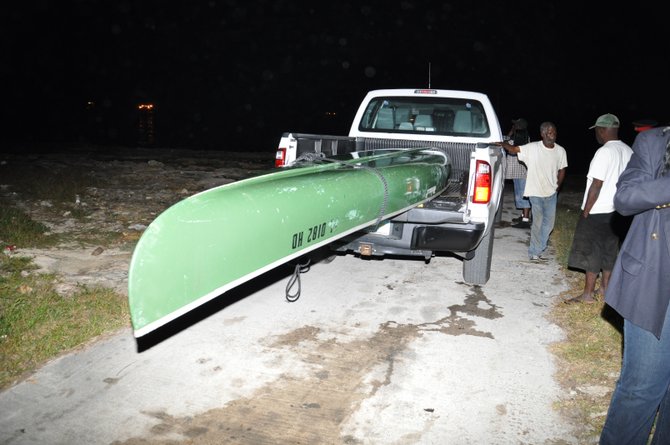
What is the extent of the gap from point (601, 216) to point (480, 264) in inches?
50.9

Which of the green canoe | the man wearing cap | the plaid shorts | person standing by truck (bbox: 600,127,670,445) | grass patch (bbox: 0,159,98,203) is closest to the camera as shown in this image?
person standing by truck (bbox: 600,127,670,445)

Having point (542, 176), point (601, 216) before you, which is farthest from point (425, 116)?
point (601, 216)

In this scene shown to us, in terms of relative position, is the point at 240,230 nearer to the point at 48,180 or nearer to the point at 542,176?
the point at 542,176

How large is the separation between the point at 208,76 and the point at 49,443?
209 feet

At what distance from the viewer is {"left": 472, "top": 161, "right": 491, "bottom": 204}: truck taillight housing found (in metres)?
4.98

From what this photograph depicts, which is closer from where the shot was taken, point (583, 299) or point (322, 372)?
point (322, 372)

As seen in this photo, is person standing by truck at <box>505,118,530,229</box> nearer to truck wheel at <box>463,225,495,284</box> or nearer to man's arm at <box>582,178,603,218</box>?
truck wheel at <box>463,225,495,284</box>

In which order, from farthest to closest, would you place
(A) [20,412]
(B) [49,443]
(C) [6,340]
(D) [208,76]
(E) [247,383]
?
(D) [208,76], (C) [6,340], (E) [247,383], (A) [20,412], (B) [49,443]

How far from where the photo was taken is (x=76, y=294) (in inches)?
210

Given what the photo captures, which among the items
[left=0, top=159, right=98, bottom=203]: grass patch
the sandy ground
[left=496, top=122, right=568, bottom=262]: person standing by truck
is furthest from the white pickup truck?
[left=0, top=159, right=98, bottom=203]: grass patch

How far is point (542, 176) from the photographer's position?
6.77 metres

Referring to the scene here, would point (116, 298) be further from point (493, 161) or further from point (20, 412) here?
point (493, 161)

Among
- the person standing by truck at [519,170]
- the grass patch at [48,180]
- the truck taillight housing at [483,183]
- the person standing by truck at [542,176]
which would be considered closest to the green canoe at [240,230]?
the truck taillight housing at [483,183]

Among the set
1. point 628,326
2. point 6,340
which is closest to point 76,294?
point 6,340
